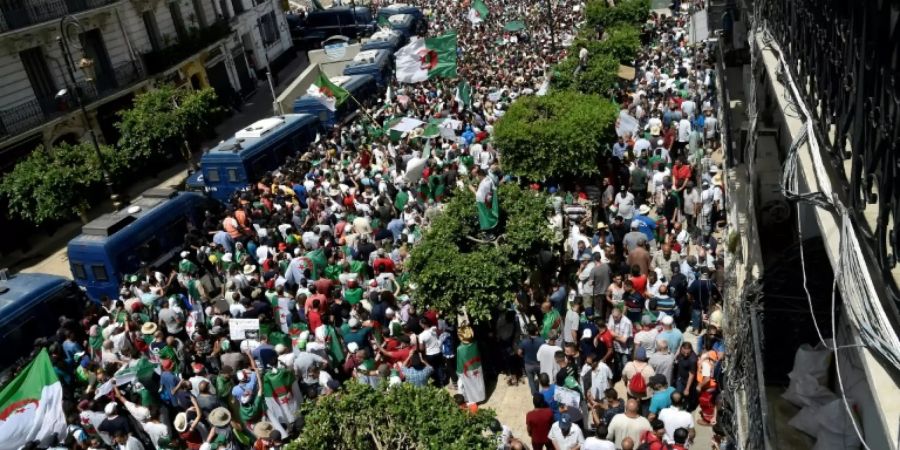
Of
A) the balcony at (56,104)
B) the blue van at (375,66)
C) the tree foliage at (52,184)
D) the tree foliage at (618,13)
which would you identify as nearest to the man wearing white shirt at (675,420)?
the tree foliage at (52,184)

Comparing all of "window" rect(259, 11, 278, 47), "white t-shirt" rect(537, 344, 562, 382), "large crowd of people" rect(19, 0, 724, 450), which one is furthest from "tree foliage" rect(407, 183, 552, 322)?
"window" rect(259, 11, 278, 47)

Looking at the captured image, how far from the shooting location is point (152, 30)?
104 ft

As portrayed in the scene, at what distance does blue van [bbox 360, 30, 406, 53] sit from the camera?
111 ft

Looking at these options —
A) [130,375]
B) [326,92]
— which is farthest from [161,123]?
[130,375]

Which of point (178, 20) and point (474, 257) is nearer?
point (474, 257)

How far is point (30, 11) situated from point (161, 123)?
18.1ft

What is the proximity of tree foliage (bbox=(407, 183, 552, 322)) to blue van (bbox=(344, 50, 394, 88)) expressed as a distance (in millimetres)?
18921

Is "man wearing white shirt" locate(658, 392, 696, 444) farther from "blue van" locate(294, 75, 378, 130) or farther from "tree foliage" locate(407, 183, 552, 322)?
"blue van" locate(294, 75, 378, 130)

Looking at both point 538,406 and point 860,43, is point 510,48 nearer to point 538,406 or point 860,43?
point 538,406

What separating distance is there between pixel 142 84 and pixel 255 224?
15.7m

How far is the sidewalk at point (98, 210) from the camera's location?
21609mm

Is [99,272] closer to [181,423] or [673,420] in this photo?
[181,423]

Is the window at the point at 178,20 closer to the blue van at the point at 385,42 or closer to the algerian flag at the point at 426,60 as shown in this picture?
the blue van at the point at 385,42

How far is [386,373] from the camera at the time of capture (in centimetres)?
952
